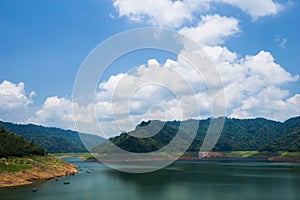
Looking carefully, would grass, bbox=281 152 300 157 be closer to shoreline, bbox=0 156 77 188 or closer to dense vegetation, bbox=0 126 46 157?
shoreline, bbox=0 156 77 188

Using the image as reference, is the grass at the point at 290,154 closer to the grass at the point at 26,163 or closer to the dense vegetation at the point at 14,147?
the grass at the point at 26,163

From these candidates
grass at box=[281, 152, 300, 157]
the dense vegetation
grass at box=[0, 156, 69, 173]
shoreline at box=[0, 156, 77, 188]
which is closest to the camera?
shoreline at box=[0, 156, 77, 188]

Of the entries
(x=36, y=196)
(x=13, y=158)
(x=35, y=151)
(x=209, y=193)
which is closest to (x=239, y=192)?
(x=209, y=193)

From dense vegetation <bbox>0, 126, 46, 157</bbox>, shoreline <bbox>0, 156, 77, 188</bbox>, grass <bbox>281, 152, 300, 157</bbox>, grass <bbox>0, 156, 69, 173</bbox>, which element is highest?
dense vegetation <bbox>0, 126, 46, 157</bbox>

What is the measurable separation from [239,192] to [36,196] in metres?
37.8

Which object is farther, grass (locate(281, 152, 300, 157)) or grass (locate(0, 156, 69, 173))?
grass (locate(281, 152, 300, 157))

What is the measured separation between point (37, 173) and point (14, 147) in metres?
10.7

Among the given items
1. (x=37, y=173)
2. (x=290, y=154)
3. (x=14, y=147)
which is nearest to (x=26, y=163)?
(x=37, y=173)

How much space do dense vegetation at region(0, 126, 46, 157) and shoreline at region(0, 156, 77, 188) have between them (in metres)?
Result: 2.97

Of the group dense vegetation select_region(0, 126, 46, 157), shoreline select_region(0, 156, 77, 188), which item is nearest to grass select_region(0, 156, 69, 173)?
shoreline select_region(0, 156, 77, 188)

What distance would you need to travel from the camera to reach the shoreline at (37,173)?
7250cm

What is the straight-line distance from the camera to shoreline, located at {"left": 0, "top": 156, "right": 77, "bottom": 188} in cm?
7250

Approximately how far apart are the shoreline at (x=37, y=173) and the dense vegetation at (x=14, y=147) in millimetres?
2970

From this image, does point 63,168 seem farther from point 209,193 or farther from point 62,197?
point 209,193
